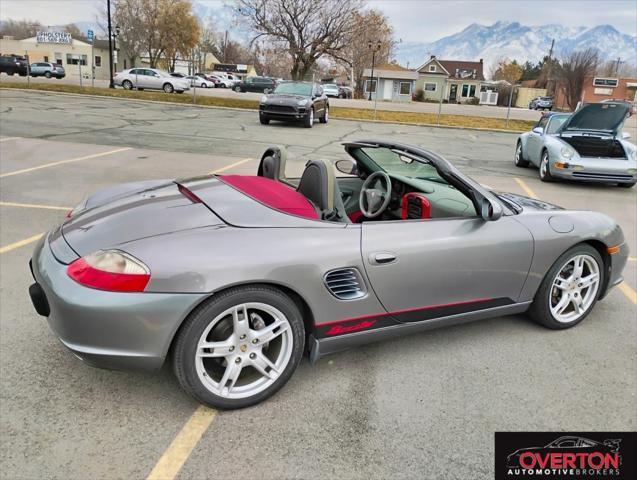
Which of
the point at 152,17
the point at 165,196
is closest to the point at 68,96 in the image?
the point at 165,196

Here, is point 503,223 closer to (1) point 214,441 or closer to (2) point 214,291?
(2) point 214,291

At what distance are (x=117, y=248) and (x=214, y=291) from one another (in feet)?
1.71

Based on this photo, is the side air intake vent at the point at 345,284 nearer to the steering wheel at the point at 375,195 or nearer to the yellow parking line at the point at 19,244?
the steering wheel at the point at 375,195

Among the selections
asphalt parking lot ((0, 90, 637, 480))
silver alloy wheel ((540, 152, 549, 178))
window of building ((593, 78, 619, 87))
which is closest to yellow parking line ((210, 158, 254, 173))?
asphalt parking lot ((0, 90, 637, 480))

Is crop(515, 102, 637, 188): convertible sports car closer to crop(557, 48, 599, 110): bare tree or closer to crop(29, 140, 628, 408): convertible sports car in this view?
crop(29, 140, 628, 408): convertible sports car

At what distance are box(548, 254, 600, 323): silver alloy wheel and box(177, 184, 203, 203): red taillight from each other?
2.41 m

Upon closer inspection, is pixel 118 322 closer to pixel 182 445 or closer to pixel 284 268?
pixel 182 445

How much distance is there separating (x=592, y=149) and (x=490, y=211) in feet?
25.5

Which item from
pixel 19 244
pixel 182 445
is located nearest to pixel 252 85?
pixel 19 244

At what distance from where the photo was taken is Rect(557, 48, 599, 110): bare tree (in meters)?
48.2

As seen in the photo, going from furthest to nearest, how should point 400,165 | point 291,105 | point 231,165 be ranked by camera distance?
point 291,105 < point 231,165 < point 400,165

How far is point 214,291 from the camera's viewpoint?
230cm

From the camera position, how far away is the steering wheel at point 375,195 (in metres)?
3.38

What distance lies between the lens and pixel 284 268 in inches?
96.1
